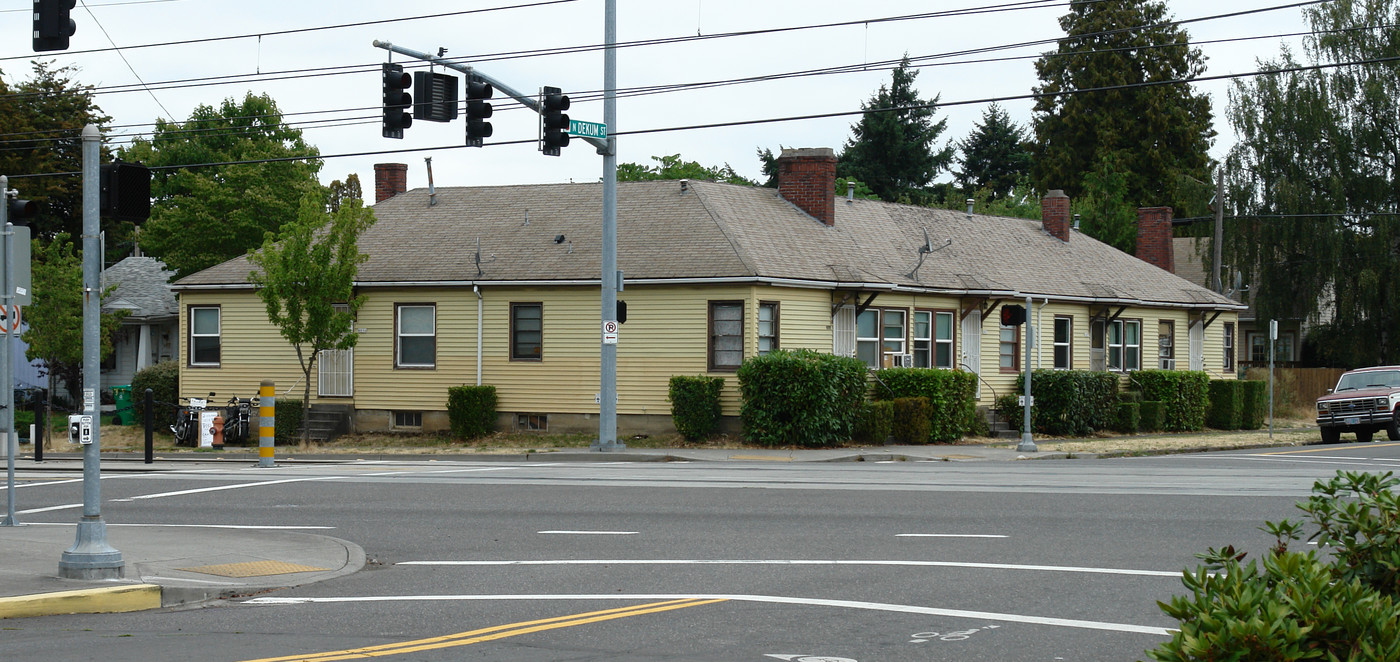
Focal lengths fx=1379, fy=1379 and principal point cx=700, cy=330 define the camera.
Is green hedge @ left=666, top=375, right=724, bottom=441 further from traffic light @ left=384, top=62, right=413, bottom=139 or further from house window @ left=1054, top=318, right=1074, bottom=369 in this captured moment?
house window @ left=1054, top=318, right=1074, bottom=369

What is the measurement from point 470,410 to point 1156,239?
26776 millimetres

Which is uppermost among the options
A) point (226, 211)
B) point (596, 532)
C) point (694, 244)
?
point (226, 211)

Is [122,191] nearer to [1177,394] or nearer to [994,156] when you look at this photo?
[1177,394]

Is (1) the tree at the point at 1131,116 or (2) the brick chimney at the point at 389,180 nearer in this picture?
(2) the brick chimney at the point at 389,180

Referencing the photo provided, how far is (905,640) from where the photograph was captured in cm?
860

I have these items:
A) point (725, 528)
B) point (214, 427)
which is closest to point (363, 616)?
point (725, 528)

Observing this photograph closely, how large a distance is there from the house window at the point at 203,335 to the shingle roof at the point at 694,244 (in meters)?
0.84

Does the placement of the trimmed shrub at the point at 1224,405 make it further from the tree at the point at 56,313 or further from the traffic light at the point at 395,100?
the tree at the point at 56,313

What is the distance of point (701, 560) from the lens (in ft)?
40.8

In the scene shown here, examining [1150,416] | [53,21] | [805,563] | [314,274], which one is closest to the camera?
[805,563]

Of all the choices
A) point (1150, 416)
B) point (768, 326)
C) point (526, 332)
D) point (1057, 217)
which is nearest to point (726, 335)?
point (768, 326)

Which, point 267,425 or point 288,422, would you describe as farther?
point 288,422

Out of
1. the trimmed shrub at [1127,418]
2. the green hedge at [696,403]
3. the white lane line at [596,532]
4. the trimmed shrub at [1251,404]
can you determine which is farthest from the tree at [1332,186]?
the white lane line at [596,532]

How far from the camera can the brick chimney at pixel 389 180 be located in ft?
128
